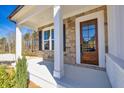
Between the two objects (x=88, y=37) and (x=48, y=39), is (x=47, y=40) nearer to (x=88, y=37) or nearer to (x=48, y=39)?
(x=48, y=39)

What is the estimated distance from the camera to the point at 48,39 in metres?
9.85

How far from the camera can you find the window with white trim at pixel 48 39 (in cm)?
951

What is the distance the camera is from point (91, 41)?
6.41 metres

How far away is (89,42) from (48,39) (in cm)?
399

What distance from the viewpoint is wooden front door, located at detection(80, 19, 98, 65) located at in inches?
245

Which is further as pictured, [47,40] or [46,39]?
[46,39]

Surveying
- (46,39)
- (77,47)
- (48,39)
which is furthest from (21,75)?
(46,39)

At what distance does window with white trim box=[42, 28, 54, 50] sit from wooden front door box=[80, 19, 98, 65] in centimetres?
310

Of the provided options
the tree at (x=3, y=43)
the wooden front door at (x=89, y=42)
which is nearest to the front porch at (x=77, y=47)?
the wooden front door at (x=89, y=42)

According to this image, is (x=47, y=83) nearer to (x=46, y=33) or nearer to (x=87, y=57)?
(x=87, y=57)

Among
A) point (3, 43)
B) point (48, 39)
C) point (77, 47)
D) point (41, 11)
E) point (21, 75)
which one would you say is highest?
point (41, 11)

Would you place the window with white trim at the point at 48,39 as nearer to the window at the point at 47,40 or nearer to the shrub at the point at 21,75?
the window at the point at 47,40
